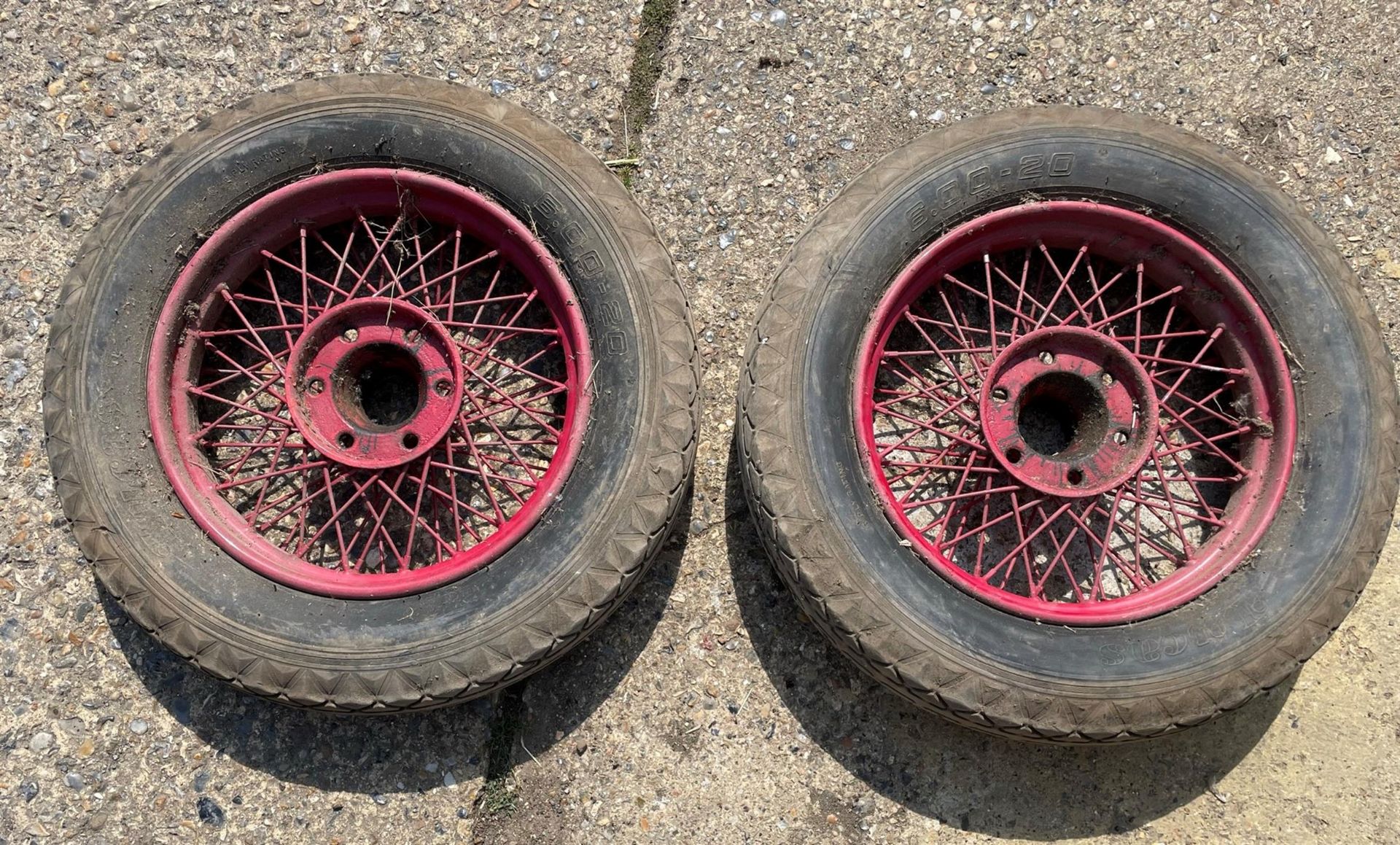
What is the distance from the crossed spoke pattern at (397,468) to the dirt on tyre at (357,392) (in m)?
0.05

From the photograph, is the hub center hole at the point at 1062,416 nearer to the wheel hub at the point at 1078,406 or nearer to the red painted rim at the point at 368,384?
the wheel hub at the point at 1078,406

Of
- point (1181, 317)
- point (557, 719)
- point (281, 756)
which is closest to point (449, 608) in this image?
point (557, 719)

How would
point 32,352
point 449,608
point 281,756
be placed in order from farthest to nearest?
point 32,352
point 281,756
point 449,608

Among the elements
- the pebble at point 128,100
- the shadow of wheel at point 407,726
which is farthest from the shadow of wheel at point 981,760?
the pebble at point 128,100

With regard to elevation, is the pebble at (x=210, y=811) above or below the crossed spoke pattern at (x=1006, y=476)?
below

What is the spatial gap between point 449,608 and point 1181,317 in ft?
8.97

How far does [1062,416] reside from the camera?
9.86 ft

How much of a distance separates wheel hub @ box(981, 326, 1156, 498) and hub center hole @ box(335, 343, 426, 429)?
77.0 inches

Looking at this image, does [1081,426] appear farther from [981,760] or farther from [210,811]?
[210,811]

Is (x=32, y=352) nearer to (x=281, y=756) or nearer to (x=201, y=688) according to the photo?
(x=201, y=688)

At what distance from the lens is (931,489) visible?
Answer: 9.71 feet

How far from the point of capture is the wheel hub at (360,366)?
2609 mm

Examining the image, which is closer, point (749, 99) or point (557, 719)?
point (557, 719)

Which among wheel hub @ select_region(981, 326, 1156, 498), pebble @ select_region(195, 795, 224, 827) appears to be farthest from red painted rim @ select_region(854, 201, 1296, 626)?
pebble @ select_region(195, 795, 224, 827)
